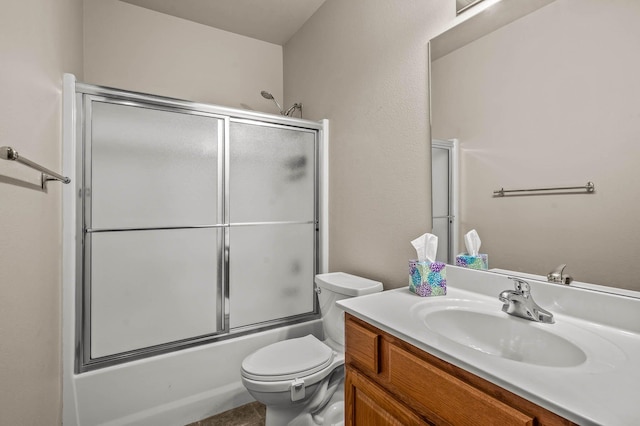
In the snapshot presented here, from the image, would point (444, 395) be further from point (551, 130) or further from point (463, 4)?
point (463, 4)

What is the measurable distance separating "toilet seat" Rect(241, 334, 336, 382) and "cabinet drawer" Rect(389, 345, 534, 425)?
64cm

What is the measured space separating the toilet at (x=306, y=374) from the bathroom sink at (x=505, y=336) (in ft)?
1.77

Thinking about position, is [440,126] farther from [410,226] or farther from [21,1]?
[21,1]

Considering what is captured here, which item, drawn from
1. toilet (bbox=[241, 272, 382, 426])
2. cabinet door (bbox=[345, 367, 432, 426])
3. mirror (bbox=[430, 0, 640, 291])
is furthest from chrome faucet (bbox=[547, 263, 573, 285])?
toilet (bbox=[241, 272, 382, 426])

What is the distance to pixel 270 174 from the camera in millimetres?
2107

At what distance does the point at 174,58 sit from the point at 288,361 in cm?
228

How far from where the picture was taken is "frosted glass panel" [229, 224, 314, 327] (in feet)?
6.48

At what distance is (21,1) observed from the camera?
0.97 m

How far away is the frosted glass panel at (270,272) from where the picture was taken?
6.48ft

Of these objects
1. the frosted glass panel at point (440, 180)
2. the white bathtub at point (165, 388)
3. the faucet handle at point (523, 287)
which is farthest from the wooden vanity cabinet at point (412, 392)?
the white bathtub at point (165, 388)

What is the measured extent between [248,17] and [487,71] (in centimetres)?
189

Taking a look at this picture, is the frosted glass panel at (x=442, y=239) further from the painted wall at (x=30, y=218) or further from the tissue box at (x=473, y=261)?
the painted wall at (x=30, y=218)

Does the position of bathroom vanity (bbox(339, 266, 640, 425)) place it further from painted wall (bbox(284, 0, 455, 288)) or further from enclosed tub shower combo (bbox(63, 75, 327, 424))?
enclosed tub shower combo (bbox(63, 75, 327, 424))

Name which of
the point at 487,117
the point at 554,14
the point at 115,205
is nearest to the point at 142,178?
the point at 115,205
